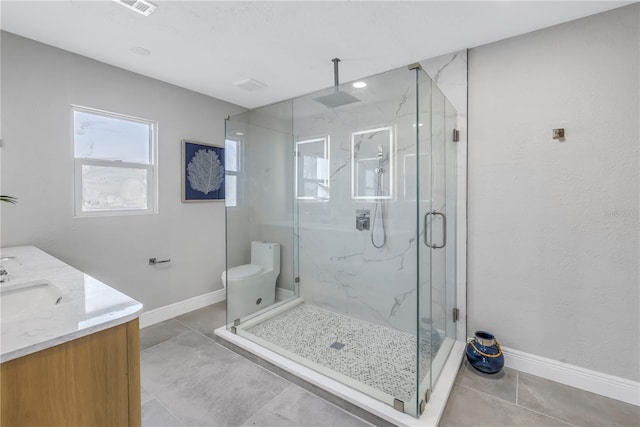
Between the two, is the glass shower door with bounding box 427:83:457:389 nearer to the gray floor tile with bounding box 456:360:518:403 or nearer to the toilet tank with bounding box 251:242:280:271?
the gray floor tile with bounding box 456:360:518:403

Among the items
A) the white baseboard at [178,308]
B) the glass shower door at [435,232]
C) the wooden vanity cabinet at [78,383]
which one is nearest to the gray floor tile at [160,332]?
the white baseboard at [178,308]

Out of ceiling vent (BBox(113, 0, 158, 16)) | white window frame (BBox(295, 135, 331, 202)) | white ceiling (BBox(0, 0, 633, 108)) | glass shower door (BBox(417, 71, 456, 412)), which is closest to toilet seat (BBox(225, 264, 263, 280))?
white window frame (BBox(295, 135, 331, 202))

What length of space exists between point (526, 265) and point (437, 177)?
913 mm

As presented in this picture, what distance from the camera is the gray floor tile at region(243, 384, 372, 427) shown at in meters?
1.66

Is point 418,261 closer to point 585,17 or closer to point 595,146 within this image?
point 595,146

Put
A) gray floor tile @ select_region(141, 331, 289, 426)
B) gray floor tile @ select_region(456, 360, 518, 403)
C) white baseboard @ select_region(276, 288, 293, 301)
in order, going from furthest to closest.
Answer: white baseboard @ select_region(276, 288, 293, 301) < gray floor tile @ select_region(456, 360, 518, 403) < gray floor tile @ select_region(141, 331, 289, 426)

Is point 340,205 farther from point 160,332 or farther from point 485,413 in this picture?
point 160,332

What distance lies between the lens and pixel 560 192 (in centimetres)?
196

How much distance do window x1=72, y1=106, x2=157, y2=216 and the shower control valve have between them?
199 cm

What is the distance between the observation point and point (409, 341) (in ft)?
7.75

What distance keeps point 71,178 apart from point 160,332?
1513mm

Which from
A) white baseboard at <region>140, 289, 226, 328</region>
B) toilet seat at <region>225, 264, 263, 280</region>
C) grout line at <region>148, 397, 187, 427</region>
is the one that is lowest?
grout line at <region>148, 397, 187, 427</region>

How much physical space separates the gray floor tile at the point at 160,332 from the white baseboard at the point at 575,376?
2.76 m

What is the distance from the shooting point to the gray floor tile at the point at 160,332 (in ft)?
8.28
